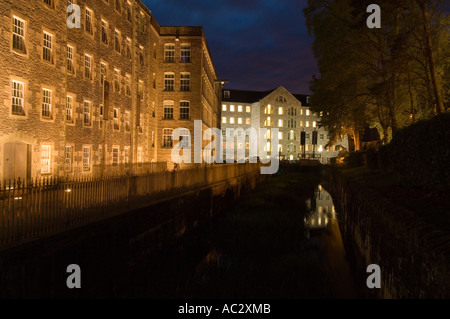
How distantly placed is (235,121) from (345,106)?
6793 cm

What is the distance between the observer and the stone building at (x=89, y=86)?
1808cm

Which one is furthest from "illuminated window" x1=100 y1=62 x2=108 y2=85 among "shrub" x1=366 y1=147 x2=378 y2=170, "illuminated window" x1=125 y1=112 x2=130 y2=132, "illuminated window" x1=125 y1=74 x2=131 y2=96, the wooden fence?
"shrub" x1=366 y1=147 x2=378 y2=170

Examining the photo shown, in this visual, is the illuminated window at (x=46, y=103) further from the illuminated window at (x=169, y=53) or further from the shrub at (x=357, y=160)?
the shrub at (x=357, y=160)

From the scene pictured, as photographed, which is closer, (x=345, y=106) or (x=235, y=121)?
(x=345, y=106)

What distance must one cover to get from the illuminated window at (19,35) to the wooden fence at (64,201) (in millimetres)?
10671

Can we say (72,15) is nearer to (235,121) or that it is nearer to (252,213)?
(252,213)

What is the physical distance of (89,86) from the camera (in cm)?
2570

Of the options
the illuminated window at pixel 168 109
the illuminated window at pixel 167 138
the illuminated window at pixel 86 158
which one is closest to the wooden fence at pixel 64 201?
the illuminated window at pixel 86 158

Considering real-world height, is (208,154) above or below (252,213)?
above

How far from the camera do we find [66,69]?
22.2 metres

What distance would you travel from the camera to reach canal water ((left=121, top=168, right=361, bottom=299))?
30.3 ft

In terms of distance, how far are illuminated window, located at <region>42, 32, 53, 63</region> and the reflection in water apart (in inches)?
688

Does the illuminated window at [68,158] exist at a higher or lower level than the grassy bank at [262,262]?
higher
